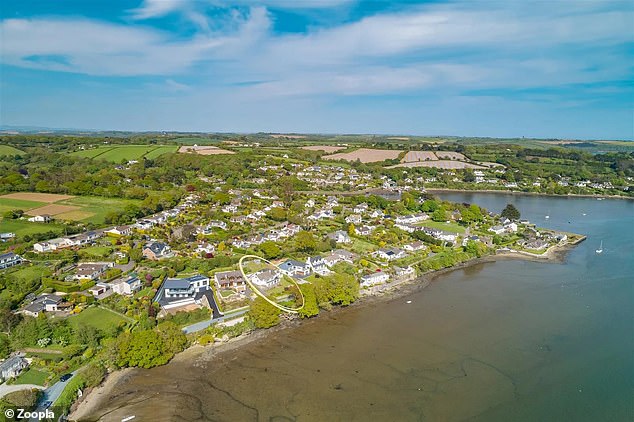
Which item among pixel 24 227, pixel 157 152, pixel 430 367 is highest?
pixel 157 152

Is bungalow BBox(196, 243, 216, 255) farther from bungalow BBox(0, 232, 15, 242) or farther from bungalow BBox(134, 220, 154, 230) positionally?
bungalow BBox(0, 232, 15, 242)

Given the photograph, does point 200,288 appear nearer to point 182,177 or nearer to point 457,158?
point 182,177

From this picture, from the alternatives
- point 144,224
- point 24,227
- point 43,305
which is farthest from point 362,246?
point 24,227

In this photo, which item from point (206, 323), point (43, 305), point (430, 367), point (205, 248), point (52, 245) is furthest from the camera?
point (205, 248)

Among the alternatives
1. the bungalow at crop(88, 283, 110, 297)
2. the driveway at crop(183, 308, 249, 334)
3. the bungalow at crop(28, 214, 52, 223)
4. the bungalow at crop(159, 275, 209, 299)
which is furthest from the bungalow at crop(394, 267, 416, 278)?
the bungalow at crop(28, 214, 52, 223)

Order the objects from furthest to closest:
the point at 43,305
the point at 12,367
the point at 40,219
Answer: the point at 40,219 < the point at 43,305 < the point at 12,367

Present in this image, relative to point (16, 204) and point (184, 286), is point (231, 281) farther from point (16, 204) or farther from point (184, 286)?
point (16, 204)

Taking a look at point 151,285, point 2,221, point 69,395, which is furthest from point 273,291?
point 2,221
